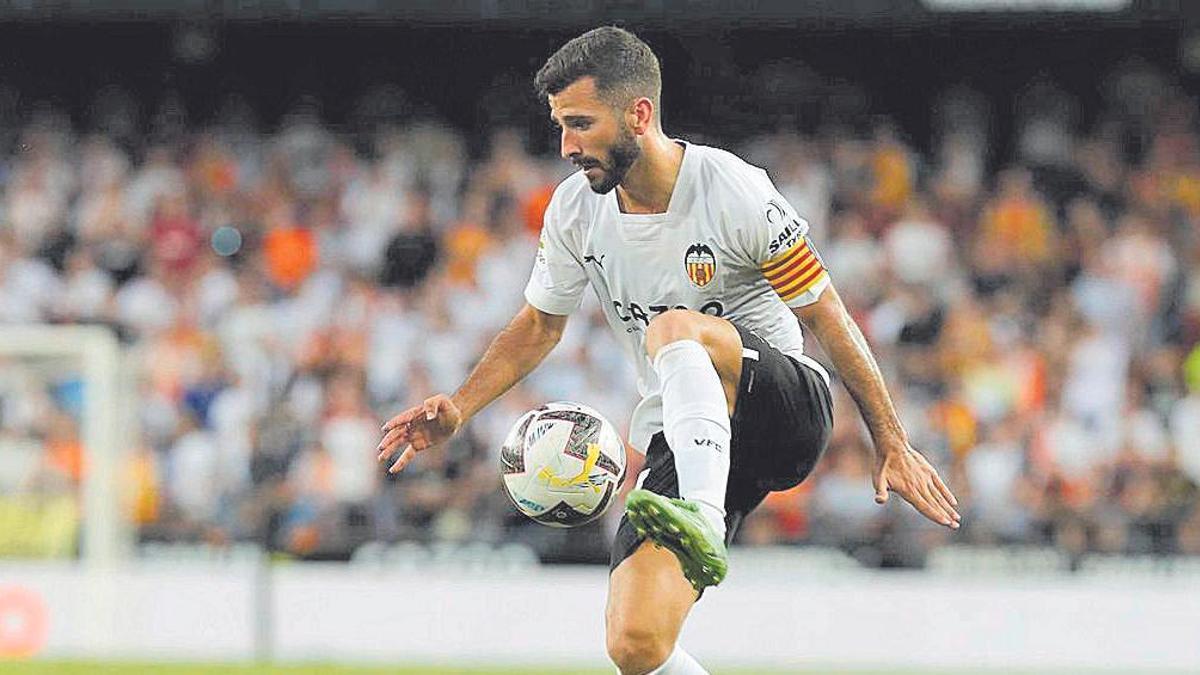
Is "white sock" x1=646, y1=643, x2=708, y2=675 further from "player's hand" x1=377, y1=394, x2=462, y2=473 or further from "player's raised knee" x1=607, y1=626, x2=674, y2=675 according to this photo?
"player's hand" x1=377, y1=394, x2=462, y2=473

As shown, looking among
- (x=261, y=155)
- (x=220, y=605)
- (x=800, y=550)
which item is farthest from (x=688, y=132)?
(x=220, y=605)

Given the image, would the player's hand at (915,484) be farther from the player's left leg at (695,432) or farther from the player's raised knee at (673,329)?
the player's raised knee at (673,329)

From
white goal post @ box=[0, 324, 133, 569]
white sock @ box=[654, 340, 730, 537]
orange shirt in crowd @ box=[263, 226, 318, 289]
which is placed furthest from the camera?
orange shirt in crowd @ box=[263, 226, 318, 289]

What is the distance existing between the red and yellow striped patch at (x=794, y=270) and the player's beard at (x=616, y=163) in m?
0.49

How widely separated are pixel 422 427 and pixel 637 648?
3.36 ft

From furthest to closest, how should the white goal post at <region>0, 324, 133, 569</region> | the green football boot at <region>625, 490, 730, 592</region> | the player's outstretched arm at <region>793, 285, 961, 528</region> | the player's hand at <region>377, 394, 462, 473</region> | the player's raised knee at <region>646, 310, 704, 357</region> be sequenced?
the white goal post at <region>0, 324, 133, 569</region> → the player's hand at <region>377, 394, 462, 473</region> → the player's outstretched arm at <region>793, 285, 961, 528</region> → the player's raised knee at <region>646, 310, 704, 357</region> → the green football boot at <region>625, 490, 730, 592</region>

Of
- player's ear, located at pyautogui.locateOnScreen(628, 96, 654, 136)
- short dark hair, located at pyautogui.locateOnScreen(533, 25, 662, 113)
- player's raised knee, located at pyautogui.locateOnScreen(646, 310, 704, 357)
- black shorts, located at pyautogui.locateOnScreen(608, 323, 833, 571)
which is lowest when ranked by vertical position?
black shorts, located at pyautogui.locateOnScreen(608, 323, 833, 571)

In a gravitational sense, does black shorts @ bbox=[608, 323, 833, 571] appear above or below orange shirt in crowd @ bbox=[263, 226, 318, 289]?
below

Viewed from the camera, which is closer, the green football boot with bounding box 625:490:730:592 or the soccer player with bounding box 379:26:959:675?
the green football boot with bounding box 625:490:730:592

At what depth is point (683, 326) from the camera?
552cm

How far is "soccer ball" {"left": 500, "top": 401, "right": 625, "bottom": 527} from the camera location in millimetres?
5910

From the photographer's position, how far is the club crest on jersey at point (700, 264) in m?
5.85

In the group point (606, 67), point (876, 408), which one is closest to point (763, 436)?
point (876, 408)

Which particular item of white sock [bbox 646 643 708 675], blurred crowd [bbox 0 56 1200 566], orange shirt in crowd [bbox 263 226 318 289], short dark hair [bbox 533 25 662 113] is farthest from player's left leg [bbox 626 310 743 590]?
orange shirt in crowd [bbox 263 226 318 289]
